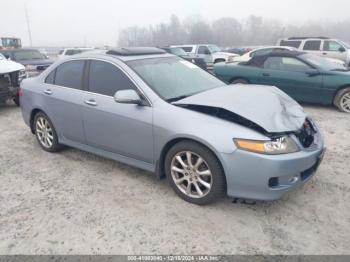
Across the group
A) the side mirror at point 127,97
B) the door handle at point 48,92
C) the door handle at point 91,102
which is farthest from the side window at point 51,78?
the side mirror at point 127,97

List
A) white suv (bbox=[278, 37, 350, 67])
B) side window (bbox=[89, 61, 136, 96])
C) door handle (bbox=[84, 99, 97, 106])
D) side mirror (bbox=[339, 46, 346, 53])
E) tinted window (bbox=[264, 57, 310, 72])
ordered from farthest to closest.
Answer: side mirror (bbox=[339, 46, 346, 53]) < white suv (bbox=[278, 37, 350, 67]) < tinted window (bbox=[264, 57, 310, 72]) < door handle (bbox=[84, 99, 97, 106]) < side window (bbox=[89, 61, 136, 96])

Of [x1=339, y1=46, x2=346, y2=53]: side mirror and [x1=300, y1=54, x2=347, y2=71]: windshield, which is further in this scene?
Answer: [x1=339, y1=46, x2=346, y2=53]: side mirror

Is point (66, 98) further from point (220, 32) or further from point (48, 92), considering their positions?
point (220, 32)

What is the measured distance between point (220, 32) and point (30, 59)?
74.9 metres

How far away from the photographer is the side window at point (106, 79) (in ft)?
12.5

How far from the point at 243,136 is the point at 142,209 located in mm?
1294

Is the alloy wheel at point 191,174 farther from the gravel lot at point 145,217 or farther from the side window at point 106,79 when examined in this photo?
the side window at point 106,79

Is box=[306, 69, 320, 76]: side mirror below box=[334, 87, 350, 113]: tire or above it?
above

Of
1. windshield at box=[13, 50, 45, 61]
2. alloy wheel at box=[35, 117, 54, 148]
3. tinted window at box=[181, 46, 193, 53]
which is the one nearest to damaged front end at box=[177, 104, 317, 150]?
A: alloy wheel at box=[35, 117, 54, 148]

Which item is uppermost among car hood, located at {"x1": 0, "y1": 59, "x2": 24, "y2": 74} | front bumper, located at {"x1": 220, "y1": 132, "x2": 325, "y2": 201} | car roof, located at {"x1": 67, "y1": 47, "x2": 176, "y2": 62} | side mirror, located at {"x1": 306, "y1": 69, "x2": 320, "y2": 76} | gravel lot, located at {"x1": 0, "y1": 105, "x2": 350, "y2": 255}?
car roof, located at {"x1": 67, "y1": 47, "x2": 176, "y2": 62}

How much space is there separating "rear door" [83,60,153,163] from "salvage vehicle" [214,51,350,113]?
5135 millimetres

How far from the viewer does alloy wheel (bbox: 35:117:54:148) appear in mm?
4879

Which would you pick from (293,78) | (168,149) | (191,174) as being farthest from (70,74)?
(293,78)

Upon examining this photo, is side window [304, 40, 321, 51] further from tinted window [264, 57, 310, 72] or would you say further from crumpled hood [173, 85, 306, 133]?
crumpled hood [173, 85, 306, 133]
